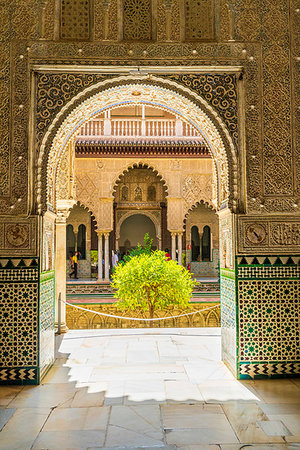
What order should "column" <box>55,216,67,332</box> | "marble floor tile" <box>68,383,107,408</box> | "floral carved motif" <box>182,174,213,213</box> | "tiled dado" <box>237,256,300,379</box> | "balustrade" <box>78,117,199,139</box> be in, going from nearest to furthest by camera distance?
1. "marble floor tile" <box>68,383,107,408</box>
2. "tiled dado" <box>237,256,300,379</box>
3. "column" <box>55,216,67,332</box>
4. "floral carved motif" <box>182,174,213,213</box>
5. "balustrade" <box>78,117,199,139</box>

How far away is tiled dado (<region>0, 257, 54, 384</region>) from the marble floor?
0.15 meters

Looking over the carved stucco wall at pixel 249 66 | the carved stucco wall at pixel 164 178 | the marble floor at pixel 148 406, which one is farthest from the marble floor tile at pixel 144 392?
the carved stucco wall at pixel 164 178

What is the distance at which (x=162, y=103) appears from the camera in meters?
4.18

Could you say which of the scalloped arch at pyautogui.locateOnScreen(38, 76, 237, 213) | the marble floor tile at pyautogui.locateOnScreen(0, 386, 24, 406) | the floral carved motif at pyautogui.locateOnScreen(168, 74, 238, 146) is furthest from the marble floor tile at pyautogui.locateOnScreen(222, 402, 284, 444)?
the floral carved motif at pyautogui.locateOnScreen(168, 74, 238, 146)

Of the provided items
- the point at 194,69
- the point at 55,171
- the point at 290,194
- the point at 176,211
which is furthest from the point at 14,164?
the point at 176,211

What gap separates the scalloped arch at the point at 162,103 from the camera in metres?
3.60

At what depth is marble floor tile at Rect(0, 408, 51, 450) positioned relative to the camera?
7.54ft

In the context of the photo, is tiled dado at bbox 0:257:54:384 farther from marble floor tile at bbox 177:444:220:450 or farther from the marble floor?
marble floor tile at bbox 177:444:220:450

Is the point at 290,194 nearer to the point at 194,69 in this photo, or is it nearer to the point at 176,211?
the point at 194,69

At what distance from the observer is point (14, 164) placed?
347cm

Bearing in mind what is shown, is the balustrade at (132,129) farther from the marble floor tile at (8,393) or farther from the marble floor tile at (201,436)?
the marble floor tile at (201,436)

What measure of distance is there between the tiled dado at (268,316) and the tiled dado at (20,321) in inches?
71.3

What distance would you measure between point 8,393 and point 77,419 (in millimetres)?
835

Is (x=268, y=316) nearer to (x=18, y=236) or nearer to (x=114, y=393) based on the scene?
(x=114, y=393)
